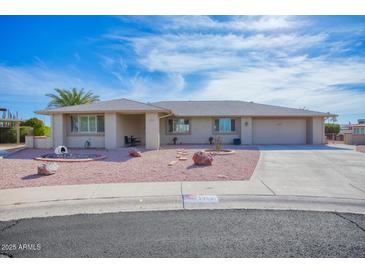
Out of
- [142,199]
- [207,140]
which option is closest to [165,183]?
[142,199]

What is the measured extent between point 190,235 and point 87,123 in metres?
15.6

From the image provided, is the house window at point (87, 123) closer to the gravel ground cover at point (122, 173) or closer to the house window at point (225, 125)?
the gravel ground cover at point (122, 173)

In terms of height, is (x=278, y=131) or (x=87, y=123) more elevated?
(x=87, y=123)

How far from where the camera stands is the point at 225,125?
831 inches

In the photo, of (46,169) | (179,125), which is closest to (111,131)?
(179,125)

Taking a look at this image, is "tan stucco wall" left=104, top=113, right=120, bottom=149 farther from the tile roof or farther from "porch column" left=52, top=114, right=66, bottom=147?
the tile roof

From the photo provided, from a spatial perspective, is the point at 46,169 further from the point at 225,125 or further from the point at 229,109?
the point at 229,109

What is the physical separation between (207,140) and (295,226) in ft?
55.1

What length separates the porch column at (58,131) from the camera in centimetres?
1705

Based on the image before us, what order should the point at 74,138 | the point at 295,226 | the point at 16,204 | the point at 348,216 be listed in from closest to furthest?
1. the point at 295,226
2. the point at 348,216
3. the point at 16,204
4. the point at 74,138

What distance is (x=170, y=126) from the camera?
21.2 metres

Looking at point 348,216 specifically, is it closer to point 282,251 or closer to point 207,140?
point 282,251

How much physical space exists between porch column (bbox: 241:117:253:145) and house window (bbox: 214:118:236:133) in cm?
89

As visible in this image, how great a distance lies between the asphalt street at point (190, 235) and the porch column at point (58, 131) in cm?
1388
